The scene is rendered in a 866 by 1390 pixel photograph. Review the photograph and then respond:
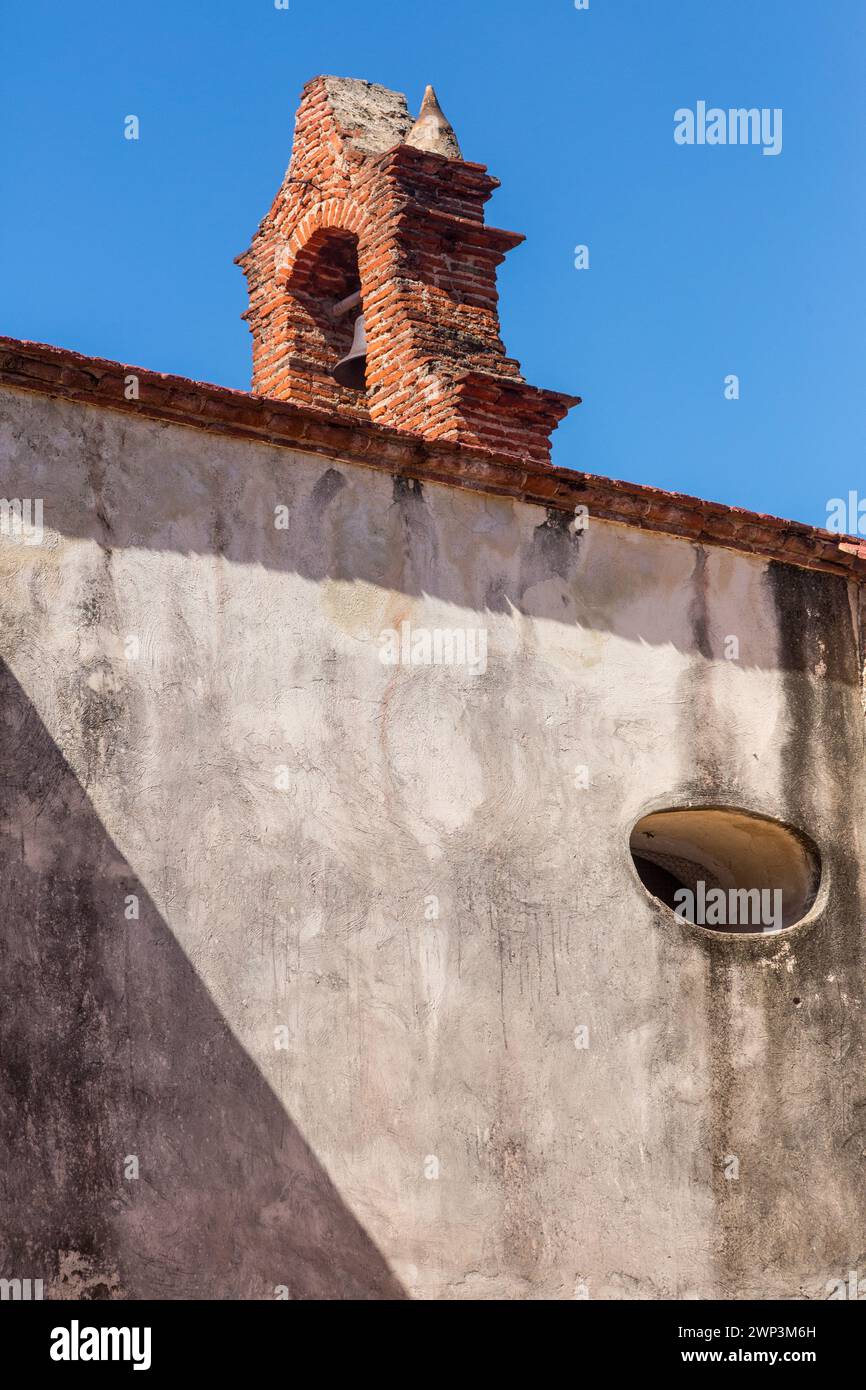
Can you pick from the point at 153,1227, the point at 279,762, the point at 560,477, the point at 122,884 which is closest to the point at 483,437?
the point at 560,477

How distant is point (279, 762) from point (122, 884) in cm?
94

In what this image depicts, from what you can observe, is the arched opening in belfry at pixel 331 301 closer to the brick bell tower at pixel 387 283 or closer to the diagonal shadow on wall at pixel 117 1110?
the brick bell tower at pixel 387 283

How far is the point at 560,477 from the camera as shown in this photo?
9.14 meters

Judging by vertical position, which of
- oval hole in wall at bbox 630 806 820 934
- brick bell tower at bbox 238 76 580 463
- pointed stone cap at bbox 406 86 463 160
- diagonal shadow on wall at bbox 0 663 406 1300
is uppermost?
pointed stone cap at bbox 406 86 463 160

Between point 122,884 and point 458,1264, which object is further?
point 458,1264

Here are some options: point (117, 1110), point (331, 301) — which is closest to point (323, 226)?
point (331, 301)

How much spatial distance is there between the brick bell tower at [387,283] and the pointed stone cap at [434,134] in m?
0.01

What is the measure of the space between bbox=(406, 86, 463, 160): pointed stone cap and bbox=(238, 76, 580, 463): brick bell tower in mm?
11

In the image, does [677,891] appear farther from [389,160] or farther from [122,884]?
[389,160]

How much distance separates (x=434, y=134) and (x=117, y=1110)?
741 centimetres

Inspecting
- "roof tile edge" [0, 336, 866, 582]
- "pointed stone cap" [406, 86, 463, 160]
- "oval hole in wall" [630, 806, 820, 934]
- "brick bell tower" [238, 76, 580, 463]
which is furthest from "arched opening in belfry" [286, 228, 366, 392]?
"oval hole in wall" [630, 806, 820, 934]

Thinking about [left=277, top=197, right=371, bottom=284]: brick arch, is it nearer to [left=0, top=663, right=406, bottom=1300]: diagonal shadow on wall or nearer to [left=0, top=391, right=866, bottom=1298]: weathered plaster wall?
[left=0, top=391, right=866, bottom=1298]: weathered plaster wall

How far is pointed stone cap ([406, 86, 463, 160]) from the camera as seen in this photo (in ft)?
40.3

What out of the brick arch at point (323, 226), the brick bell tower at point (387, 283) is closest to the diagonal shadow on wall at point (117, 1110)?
the brick bell tower at point (387, 283)
